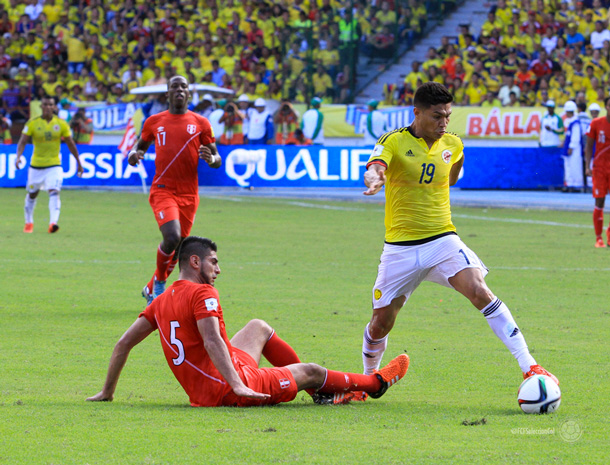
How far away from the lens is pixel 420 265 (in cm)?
656

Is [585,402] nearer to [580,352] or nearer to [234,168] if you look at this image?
[580,352]

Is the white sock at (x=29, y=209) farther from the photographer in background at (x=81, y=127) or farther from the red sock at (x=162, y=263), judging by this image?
the photographer in background at (x=81, y=127)

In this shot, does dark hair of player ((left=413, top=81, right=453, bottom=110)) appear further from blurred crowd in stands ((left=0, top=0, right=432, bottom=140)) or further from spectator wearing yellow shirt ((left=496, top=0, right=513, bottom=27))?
spectator wearing yellow shirt ((left=496, top=0, right=513, bottom=27))

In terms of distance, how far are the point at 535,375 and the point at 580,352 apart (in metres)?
2.24

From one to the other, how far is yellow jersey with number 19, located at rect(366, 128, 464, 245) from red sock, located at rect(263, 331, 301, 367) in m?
1.04

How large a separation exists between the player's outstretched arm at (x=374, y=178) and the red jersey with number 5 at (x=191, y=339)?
45.2 inches

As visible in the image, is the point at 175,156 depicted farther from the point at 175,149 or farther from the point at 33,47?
the point at 33,47

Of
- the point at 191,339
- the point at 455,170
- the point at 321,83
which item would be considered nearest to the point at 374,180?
the point at 455,170

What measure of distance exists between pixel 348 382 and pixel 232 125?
80.2ft

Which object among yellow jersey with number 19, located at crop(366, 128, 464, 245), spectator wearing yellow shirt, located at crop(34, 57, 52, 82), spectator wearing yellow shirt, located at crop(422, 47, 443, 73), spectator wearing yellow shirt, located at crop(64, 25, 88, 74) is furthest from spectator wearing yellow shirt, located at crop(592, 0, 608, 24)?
yellow jersey with number 19, located at crop(366, 128, 464, 245)

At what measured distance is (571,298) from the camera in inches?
436

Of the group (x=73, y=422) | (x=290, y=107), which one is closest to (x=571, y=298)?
(x=73, y=422)

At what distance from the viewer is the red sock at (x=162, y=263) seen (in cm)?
1021

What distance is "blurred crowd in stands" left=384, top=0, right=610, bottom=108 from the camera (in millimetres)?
29812
